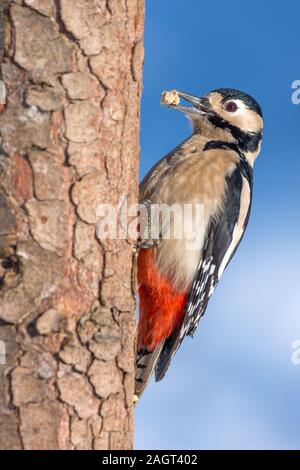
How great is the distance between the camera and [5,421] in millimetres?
2312

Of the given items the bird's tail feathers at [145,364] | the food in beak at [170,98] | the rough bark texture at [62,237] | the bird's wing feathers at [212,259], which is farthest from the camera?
the food in beak at [170,98]

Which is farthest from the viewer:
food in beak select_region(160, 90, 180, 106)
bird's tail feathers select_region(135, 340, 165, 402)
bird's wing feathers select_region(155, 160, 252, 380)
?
food in beak select_region(160, 90, 180, 106)

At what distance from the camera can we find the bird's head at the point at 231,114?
171 inches

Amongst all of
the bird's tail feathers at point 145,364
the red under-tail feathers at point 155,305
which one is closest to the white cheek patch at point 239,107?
the red under-tail feathers at point 155,305

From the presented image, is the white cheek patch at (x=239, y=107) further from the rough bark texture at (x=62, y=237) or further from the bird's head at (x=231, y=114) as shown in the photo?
the rough bark texture at (x=62, y=237)

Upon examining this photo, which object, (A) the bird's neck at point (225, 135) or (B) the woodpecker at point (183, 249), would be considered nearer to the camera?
(B) the woodpecker at point (183, 249)

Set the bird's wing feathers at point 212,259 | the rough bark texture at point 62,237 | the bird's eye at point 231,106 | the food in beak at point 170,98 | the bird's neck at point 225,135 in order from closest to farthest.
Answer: the rough bark texture at point 62,237 → the bird's wing feathers at point 212,259 → the food in beak at point 170,98 → the bird's neck at point 225,135 → the bird's eye at point 231,106

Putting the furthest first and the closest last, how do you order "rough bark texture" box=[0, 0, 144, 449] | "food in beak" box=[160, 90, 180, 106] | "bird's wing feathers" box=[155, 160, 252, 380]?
"food in beak" box=[160, 90, 180, 106], "bird's wing feathers" box=[155, 160, 252, 380], "rough bark texture" box=[0, 0, 144, 449]

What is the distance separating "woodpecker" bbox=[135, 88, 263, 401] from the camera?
3.76 m

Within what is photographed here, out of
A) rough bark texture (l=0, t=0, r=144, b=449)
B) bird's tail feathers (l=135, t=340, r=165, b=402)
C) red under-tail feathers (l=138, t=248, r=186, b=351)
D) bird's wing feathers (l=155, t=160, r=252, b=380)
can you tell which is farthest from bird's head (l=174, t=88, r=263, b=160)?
rough bark texture (l=0, t=0, r=144, b=449)

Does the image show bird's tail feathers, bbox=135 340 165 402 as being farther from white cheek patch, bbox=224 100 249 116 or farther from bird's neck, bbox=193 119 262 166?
white cheek patch, bbox=224 100 249 116

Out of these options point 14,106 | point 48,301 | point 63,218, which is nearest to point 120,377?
point 48,301

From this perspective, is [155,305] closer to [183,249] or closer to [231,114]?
[183,249]

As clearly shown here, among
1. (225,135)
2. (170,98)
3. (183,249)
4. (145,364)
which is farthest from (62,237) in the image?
(225,135)
